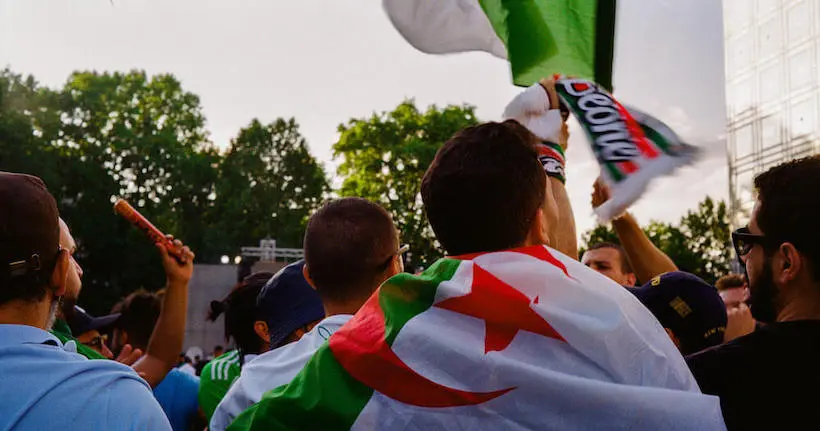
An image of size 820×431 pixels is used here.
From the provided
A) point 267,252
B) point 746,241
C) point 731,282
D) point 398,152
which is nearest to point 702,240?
point 398,152

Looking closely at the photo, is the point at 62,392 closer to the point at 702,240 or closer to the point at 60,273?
the point at 60,273

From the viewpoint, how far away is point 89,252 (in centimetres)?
3347

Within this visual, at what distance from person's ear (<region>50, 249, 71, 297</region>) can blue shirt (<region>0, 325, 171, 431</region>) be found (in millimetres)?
146

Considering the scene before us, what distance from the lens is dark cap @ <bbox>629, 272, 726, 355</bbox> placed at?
3.12 metres

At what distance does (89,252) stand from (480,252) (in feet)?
112

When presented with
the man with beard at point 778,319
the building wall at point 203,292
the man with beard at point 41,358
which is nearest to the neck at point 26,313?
the man with beard at point 41,358

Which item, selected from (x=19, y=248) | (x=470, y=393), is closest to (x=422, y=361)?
(x=470, y=393)

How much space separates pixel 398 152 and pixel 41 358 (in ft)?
113

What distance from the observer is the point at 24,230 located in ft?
6.49

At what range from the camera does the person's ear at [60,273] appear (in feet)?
6.77

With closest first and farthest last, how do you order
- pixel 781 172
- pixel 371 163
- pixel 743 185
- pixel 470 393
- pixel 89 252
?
pixel 470 393 < pixel 781 172 < pixel 743 185 < pixel 89 252 < pixel 371 163

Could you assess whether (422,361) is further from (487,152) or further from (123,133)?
A: (123,133)

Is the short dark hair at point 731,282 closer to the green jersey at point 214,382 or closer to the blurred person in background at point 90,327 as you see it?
the green jersey at point 214,382

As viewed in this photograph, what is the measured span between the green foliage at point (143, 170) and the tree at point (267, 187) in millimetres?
60
